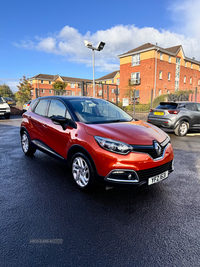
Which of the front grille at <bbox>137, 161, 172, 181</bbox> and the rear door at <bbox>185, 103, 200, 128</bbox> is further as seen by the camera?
the rear door at <bbox>185, 103, 200, 128</bbox>

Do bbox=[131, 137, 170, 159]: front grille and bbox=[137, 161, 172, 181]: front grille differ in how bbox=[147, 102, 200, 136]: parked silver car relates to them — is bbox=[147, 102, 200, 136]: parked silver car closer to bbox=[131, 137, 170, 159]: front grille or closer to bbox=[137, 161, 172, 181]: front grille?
bbox=[137, 161, 172, 181]: front grille

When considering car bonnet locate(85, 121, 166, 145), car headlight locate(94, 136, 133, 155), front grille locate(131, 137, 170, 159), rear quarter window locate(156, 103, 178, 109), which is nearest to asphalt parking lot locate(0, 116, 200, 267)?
front grille locate(131, 137, 170, 159)

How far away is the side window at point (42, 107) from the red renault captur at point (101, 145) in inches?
7.1

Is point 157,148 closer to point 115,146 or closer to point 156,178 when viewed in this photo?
point 156,178

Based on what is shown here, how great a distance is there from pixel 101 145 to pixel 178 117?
6437 mm

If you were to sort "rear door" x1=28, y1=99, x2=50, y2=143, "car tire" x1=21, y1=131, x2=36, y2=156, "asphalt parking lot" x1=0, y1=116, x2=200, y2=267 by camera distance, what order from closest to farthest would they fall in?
1. "asphalt parking lot" x1=0, y1=116, x2=200, y2=267
2. "rear door" x1=28, y1=99, x2=50, y2=143
3. "car tire" x1=21, y1=131, x2=36, y2=156

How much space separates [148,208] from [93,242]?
1053 millimetres

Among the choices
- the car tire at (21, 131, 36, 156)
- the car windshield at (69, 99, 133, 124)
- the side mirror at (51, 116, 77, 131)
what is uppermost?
the car windshield at (69, 99, 133, 124)

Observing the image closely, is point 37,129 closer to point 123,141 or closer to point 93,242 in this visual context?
point 123,141

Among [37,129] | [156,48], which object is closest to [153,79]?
[156,48]

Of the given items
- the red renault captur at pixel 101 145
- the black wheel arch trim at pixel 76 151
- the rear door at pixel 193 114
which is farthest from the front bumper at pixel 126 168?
the rear door at pixel 193 114

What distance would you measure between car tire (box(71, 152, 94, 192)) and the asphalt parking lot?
0.16 meters

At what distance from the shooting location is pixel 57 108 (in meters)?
Result: 4.08

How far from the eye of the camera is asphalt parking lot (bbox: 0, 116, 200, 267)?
1.91 metres
